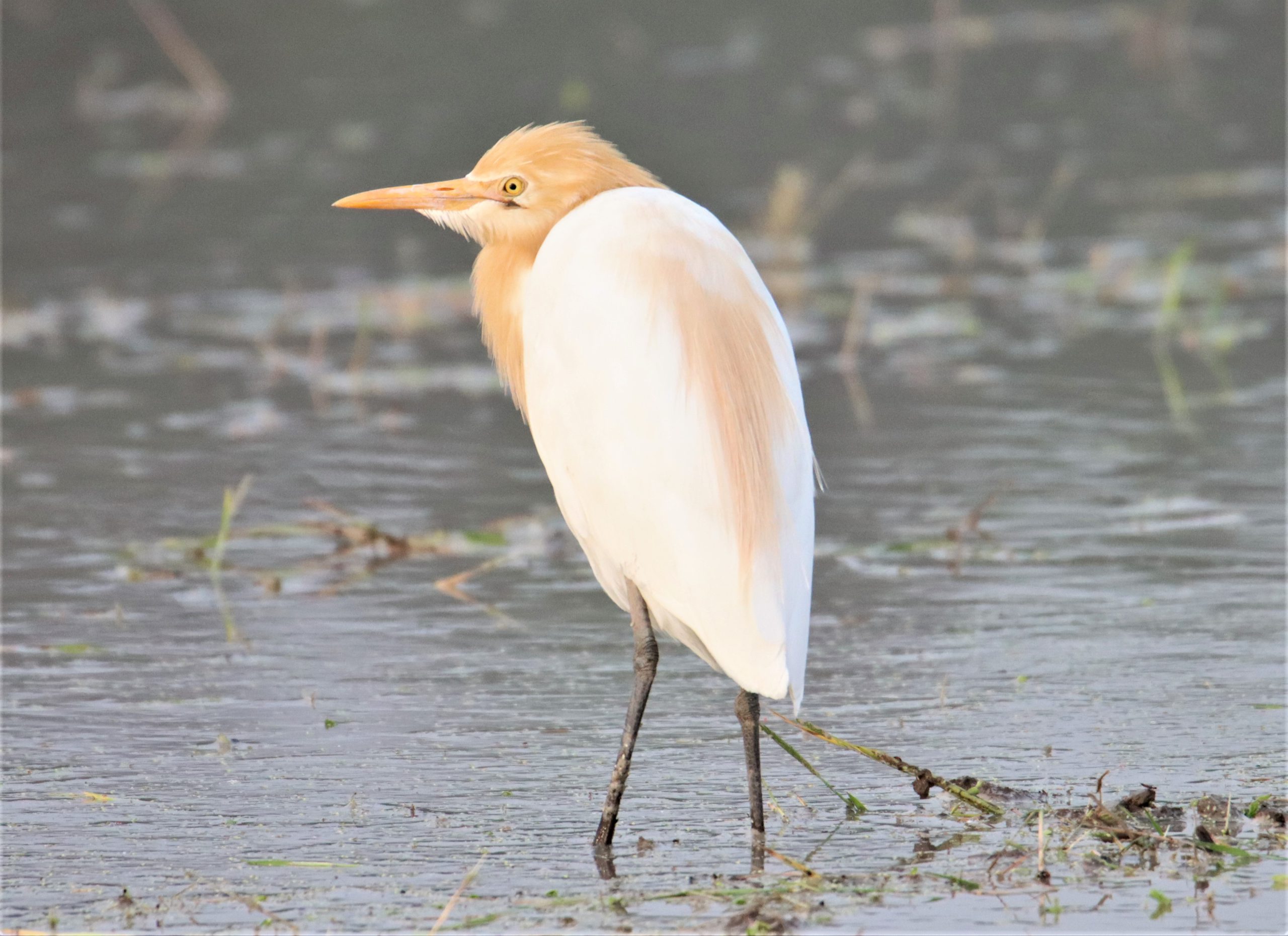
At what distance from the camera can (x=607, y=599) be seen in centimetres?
559

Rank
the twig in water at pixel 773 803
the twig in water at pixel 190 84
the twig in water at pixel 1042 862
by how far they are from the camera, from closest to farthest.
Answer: the twig in water at pixel 1042 862
the twig in water at pixel 773 803
the twig in water at pixel 190 84

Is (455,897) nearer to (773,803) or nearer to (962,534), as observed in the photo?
(773,803)

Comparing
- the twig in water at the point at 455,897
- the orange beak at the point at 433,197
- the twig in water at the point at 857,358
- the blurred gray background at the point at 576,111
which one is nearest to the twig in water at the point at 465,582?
the orange beak at the point at 433,197

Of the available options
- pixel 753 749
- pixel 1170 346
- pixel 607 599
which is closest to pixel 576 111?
pixel 1170 346

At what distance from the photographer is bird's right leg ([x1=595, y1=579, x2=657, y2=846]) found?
3.75m

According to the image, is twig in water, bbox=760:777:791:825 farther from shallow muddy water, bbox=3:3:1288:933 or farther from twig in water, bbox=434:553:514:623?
twig in water, bbox=434:553:514:623

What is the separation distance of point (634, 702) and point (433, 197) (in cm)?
114

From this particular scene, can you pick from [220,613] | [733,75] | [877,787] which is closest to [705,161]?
[733,75]

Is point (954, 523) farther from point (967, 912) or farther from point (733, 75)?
point (733, 75)

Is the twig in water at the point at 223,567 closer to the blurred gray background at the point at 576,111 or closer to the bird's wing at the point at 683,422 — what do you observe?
the bird's wing at the point at 683,422

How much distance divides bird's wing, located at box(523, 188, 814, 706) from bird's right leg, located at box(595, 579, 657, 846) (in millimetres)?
48

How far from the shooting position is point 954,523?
6.16 metres

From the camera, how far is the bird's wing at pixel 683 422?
11.9 ft

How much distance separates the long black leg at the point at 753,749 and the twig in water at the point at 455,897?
528mm
